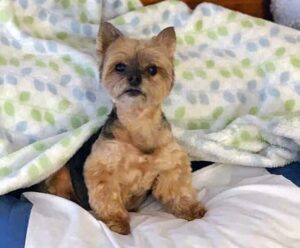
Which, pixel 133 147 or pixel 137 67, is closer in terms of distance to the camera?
pixel 137 67

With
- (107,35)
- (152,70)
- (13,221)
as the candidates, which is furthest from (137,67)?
(13,221)

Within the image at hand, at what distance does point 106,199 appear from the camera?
1646 mm

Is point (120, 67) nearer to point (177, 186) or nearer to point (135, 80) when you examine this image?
point (135, 80)

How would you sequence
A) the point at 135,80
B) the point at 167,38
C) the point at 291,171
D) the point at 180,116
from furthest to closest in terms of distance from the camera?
the point at 180,116, the point at 291,171, the point at 167,38, the point at 135,80

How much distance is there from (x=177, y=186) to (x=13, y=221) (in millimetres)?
421

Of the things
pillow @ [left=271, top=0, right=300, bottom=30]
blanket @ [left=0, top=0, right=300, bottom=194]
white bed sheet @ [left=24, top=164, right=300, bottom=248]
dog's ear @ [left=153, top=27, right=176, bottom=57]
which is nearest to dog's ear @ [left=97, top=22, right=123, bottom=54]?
dog's ear @ [left=153, top=27, right=176, bottom=57]

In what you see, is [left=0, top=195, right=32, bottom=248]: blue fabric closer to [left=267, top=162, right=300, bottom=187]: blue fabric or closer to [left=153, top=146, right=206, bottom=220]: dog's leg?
[left=153, top=146, right=206, bottom=220]: dog's leg

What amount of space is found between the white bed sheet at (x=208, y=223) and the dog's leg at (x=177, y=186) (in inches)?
1.3

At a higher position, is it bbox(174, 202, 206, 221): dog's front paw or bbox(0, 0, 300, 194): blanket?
bbox(0, 0, 300, 194): blanket

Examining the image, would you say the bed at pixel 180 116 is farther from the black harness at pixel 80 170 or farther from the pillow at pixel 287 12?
the pillow at pixel 287 12

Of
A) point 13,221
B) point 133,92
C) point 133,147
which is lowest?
point 13,221

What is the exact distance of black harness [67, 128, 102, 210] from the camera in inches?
69.3

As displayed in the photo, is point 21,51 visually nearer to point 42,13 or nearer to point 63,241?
point 42,13

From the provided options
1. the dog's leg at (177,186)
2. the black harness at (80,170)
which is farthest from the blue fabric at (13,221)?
the dog's leg at (177,186)
